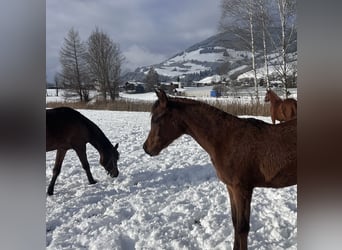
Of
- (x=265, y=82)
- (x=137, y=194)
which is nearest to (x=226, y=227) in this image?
(x=137, y=194)

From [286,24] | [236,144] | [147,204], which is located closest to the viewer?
[286,24]

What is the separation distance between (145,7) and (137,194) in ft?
1.95

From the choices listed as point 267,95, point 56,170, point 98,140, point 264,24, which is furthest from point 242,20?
point 56,170

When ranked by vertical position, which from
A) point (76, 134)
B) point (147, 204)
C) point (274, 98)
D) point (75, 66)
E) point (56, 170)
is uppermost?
point (75, 66)

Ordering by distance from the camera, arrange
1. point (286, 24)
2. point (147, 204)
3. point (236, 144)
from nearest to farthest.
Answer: point (286, 24)
point (236, 144)
point (147, 204)

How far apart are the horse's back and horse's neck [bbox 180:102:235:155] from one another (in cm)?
35

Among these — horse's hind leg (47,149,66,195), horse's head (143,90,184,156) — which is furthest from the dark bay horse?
horse's head (143,90,184,156)

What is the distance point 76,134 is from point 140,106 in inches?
11.5

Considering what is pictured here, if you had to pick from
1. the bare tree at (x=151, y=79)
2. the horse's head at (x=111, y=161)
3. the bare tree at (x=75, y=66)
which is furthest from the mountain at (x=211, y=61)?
the horse's head at (x=111, y=161)

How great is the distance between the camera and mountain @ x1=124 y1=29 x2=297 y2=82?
0.79 m

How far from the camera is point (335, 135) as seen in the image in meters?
0.45

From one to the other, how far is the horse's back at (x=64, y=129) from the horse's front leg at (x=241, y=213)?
20.4 inches

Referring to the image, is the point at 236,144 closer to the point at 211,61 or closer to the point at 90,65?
the point at 211,61

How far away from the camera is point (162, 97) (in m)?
0.85
